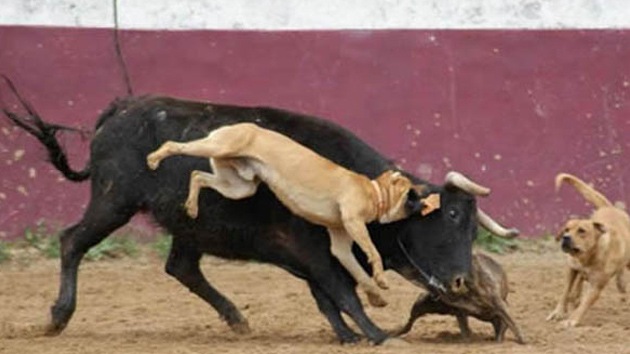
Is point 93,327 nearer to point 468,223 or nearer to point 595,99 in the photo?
point 468,223

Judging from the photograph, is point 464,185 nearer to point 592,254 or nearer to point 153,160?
point 153,160

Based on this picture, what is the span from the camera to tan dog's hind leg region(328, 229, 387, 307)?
9.42 meters

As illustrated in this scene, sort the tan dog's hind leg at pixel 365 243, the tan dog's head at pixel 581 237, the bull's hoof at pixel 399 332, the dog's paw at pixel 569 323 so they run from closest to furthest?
the tan dog's hind leg at pixel 365 243
the bull's hoof at pixel 399 332
the dog's paw at pixel 569 323
the tan dog's head at pixel 581 237

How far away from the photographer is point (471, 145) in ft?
46.4

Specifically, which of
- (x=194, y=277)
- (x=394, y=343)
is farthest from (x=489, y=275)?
(x=194, y=277)

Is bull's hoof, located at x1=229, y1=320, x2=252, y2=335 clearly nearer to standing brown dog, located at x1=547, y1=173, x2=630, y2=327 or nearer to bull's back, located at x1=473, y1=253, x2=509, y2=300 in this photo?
bull's back, located at x1=473, y1=253, x2=509, y2=300

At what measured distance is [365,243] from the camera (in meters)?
9.13

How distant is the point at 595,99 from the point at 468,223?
16.6ft

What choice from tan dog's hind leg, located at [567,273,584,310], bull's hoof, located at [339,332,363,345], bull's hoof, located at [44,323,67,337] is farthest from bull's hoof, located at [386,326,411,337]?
bull's hoof, located at [44,323,67,337]

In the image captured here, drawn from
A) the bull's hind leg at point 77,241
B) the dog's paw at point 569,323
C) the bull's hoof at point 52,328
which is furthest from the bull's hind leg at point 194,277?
the dog's paw at point 569,323

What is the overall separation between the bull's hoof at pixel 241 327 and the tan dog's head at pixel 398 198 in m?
1.32

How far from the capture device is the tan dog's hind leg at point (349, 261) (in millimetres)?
Result: 9416

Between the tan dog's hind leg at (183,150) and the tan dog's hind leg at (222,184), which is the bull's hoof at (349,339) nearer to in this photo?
the tan dog's hind leg at (222,184)

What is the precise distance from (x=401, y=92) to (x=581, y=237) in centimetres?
335
